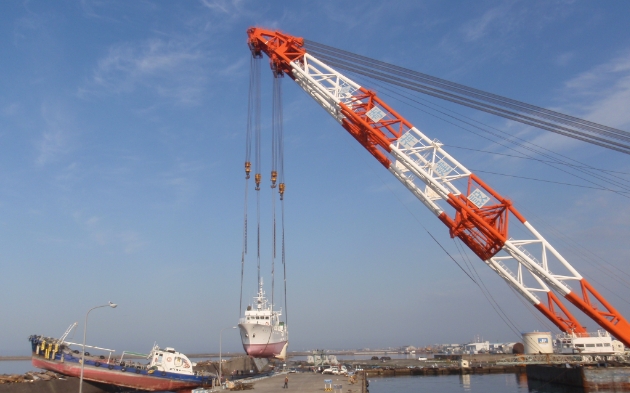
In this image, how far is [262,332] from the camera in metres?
67.0

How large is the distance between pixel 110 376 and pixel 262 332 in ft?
86.3

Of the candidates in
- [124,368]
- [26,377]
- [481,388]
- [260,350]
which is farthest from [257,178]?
[481,388]

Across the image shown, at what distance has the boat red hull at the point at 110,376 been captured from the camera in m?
42.6

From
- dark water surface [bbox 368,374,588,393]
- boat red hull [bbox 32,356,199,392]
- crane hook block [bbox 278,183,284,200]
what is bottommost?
dark water surface [bbox 368,374,588,393]

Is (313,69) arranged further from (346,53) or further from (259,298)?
(259,298)

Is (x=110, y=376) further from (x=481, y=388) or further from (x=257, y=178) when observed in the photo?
(x=481, y=388)

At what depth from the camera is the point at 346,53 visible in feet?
139

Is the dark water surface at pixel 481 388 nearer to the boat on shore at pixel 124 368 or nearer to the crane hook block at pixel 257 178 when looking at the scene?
the boat on shore at pixel 124 368

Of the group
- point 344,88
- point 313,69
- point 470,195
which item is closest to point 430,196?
point 470,195

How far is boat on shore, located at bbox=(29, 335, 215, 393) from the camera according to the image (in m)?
42.6

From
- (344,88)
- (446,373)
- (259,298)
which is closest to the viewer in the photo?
(344,88)

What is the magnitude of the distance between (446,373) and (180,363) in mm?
55371

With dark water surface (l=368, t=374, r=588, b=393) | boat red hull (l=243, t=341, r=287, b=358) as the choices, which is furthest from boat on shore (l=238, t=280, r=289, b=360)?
dark water surface (l=368, t=374, r=588, b=393)

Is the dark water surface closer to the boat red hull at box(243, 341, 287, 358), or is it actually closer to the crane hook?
the boat red hull at box(243, 341, 287, 358)
